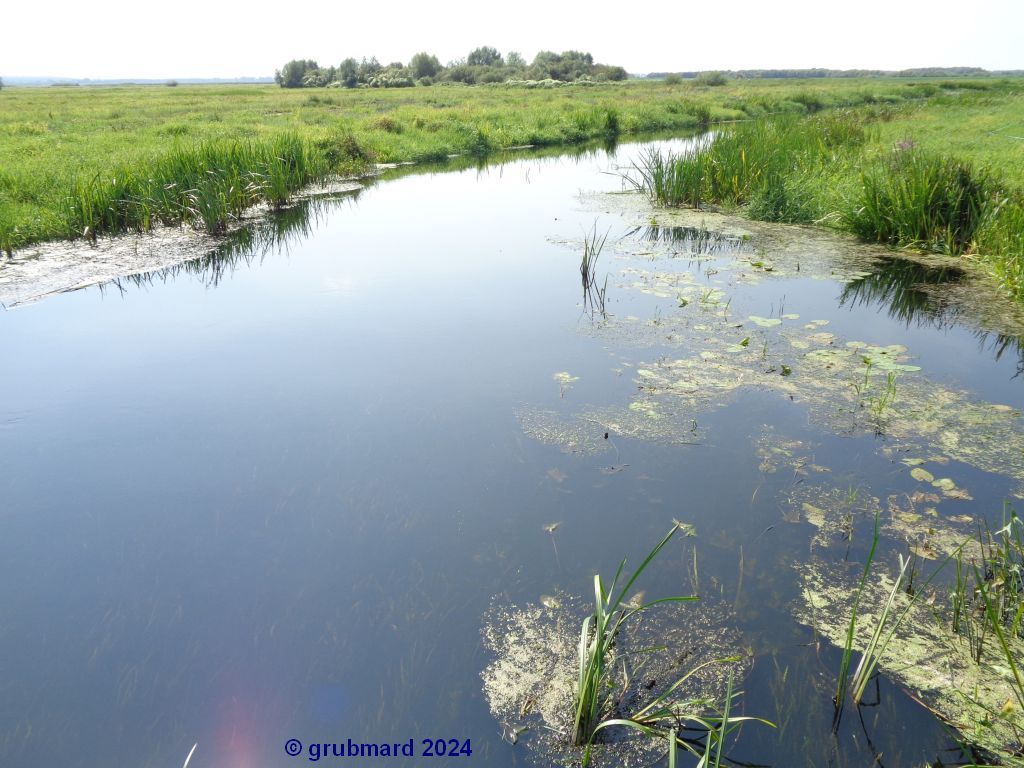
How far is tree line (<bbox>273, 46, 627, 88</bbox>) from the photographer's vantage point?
190 feet

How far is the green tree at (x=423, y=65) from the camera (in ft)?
205

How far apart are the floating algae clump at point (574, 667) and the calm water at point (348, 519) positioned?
0.27 feet

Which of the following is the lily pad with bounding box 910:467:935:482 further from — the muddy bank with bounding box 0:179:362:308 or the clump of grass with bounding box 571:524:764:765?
the muddy bank with bounding box 0:179:362:308

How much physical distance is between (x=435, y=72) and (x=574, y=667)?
226 ft

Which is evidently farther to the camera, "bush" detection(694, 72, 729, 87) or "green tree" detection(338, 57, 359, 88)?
"green tree" detection(338, 57, 359, 88)

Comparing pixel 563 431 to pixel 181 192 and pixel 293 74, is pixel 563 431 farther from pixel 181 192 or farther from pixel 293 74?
pixel 293 74

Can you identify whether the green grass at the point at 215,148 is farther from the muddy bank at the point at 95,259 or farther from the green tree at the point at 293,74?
the green tree at the point at 293,74

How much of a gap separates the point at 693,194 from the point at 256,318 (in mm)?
6555

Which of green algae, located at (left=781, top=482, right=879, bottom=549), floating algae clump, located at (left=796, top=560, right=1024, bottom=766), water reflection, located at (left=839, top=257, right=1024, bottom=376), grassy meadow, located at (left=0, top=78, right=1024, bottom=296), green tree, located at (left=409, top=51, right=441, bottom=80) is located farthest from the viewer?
green tree, located at (left=409, top=51, right=441, bottom=80)

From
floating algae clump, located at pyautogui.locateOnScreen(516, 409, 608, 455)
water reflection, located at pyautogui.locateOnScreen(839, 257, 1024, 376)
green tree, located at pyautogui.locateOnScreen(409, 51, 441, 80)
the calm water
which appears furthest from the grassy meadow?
green tree, located at pyautogui.locateOnScreen(409, 51, 441, 80)

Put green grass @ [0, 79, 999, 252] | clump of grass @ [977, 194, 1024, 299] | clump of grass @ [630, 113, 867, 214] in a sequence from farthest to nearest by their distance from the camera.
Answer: clump of grass @ [630, 113, 867, 214]
green grass @ [0, 79, 999, 252]
clump of grass @ [977, 194, 1024, 299]

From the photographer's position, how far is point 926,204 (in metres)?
7.06

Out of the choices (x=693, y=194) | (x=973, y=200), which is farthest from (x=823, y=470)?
(x=693, y=194)

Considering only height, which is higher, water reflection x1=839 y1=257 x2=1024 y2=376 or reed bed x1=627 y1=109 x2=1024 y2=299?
reed bed x1=627 y1=109 x2=1024 y2=299
